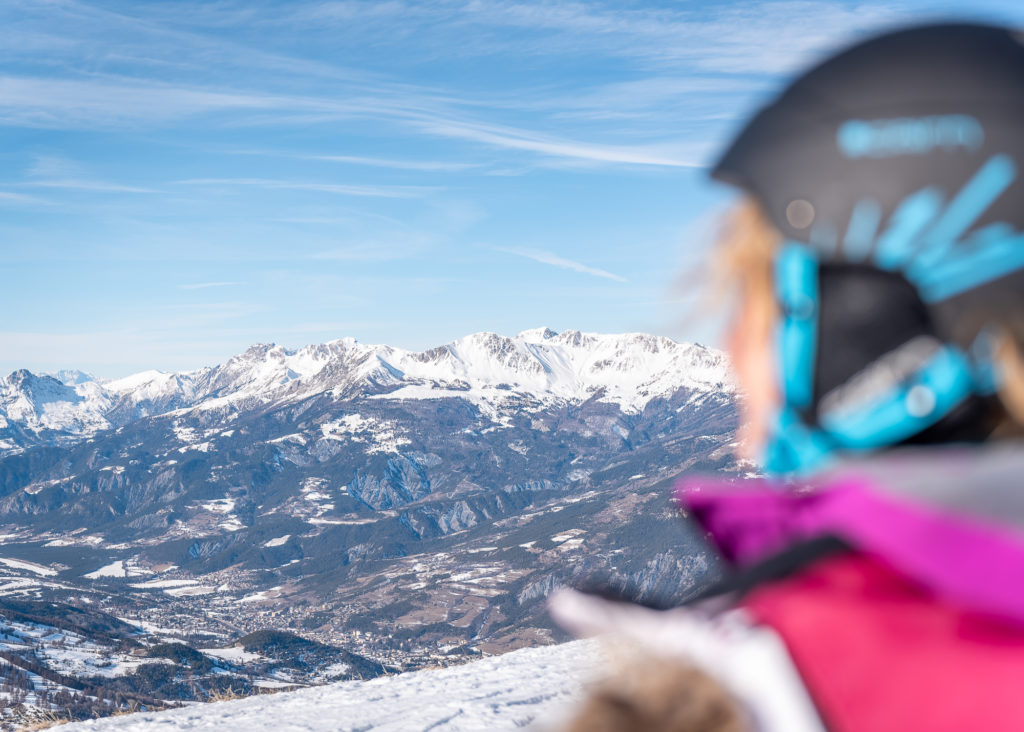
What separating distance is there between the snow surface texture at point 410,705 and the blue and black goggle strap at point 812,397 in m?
11.1

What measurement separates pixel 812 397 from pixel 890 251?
365mm

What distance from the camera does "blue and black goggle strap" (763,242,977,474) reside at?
168 centimetres

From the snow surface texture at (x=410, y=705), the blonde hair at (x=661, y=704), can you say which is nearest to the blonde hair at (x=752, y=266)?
the blonde hair at (x=661, y=704)

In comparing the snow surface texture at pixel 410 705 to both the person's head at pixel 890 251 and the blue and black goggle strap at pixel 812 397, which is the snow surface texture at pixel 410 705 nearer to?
the blue and black goggle strap at pixel 812 397

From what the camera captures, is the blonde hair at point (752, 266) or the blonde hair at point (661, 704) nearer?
the blonde hair at point (661, 704)

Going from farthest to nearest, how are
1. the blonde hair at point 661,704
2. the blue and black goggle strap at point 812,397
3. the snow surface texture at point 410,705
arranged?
the snow surface texture at point 410,705 → the blue and black goggle strap at point 812,397 → the blonde hair at point 661,704

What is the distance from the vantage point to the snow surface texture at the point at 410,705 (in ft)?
43.5

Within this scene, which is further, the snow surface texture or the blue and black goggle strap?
the snow surface texture

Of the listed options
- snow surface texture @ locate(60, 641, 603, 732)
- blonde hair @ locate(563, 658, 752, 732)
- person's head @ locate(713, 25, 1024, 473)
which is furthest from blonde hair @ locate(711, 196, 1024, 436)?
snow surface texture @ locate(60, 641, 603, 732)

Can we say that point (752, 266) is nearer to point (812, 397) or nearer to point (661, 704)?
point (812, 397)

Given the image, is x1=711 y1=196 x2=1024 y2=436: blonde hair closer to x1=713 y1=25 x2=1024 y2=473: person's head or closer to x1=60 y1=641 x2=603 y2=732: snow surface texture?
x1=713 y1=25 x2=1024 y2=473: person's head

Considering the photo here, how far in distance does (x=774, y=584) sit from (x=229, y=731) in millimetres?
14822

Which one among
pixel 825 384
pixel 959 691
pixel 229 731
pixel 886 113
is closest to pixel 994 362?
pixel 825 384

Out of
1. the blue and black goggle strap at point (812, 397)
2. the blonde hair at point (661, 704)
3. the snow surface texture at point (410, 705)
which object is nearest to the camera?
the blonde hair at point (661, 704)
